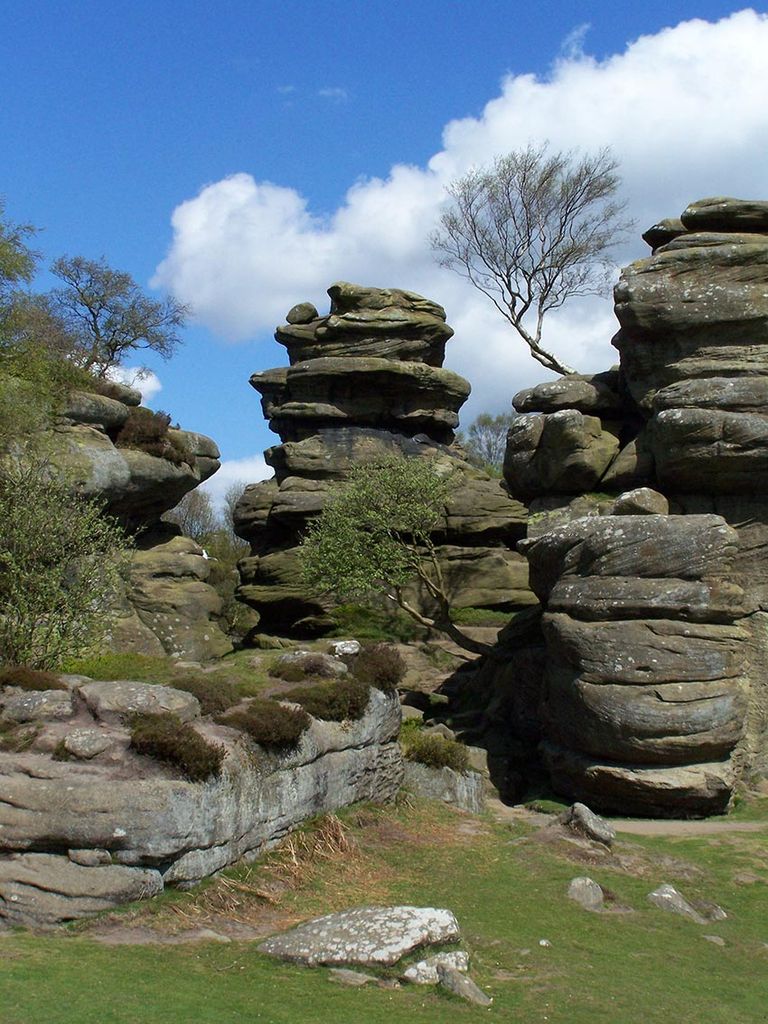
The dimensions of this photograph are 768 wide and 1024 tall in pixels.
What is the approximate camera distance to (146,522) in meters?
41.6

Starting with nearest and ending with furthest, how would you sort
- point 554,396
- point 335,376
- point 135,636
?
point 554,396 < point 135,636 < point 335,376

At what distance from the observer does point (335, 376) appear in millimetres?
45781

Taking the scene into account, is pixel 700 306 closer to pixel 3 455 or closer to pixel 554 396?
pixel 554 396

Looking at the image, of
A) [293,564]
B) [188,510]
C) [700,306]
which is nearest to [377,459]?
[293,564]

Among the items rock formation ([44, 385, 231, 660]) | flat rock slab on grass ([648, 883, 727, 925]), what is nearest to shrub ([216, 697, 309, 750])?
flat rock slab on grass ([648, 883, 727, 925])

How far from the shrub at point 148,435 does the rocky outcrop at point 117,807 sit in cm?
2427

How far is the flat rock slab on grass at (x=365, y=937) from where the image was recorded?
36.5 ft

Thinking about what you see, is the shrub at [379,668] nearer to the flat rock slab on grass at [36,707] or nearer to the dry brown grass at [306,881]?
the dry brown grass at [306,881]

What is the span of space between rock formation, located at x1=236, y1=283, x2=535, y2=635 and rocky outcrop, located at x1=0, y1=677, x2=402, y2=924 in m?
23.6

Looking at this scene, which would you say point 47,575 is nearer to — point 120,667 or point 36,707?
point 120,667

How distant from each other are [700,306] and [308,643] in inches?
740

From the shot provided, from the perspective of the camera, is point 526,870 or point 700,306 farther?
point 700,306

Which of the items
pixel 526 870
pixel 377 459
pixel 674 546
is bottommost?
pixel 526 870

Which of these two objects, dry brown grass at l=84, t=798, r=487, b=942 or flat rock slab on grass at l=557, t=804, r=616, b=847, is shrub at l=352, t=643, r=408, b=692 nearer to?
dry brown grass at l=84, t=798, r=487, b=942
